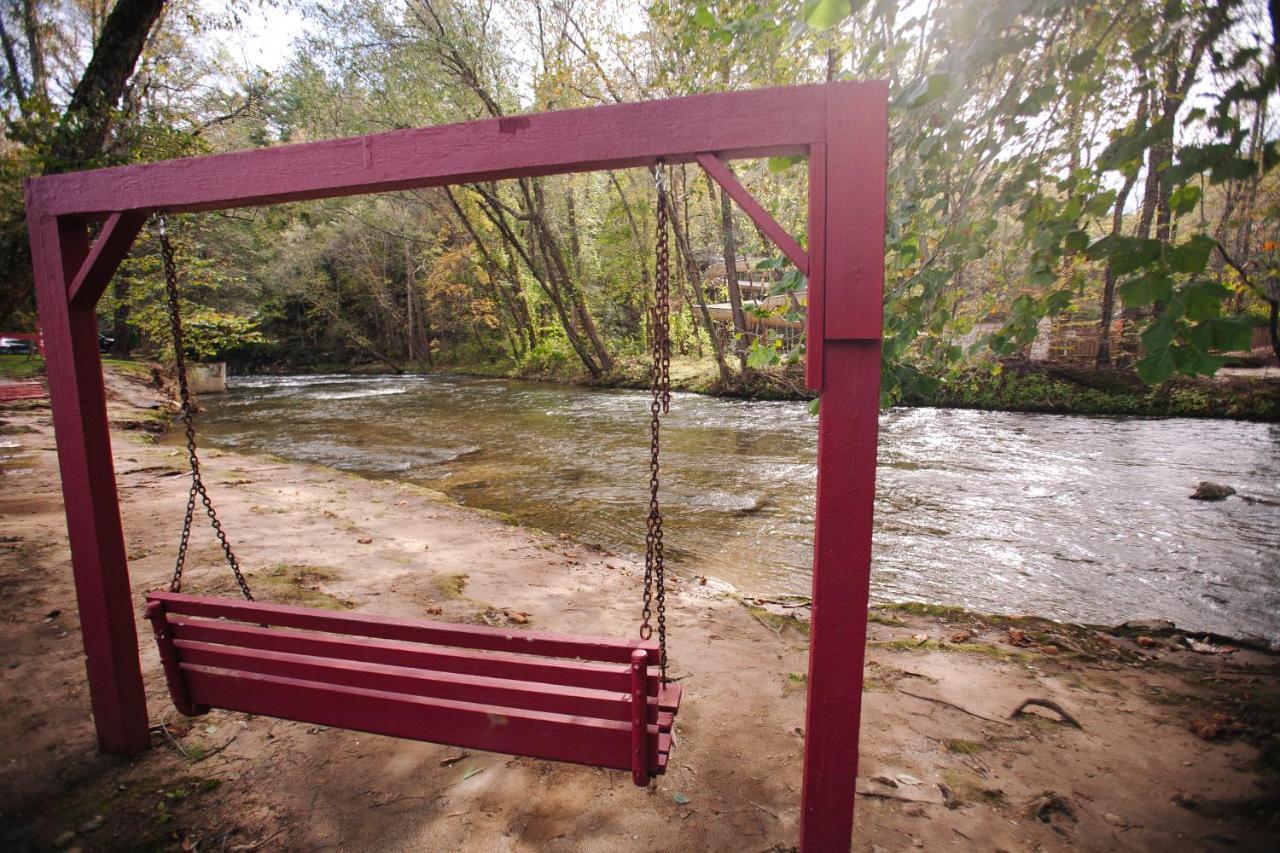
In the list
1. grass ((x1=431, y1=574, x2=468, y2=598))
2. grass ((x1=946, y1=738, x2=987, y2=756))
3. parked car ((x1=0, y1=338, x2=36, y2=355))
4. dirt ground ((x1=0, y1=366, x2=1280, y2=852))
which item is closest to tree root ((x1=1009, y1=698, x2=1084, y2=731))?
dirt ground ((x1=0, y1=366, x2=1280, y2=852))

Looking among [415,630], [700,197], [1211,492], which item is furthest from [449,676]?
[700,197]

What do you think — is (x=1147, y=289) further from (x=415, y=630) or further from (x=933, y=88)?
(x=415, y=630)

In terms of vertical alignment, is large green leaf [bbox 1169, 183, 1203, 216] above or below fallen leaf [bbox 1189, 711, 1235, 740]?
above

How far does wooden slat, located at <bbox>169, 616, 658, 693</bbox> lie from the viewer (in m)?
2.29

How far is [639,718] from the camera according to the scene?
2.17m

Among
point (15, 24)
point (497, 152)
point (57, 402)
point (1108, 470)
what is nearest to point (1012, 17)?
point (497, 152)

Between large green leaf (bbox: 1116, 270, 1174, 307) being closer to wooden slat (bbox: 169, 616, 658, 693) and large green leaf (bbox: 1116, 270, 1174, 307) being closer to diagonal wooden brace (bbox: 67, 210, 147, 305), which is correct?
wooden slat (bbox: 169, 616, 658, 693)

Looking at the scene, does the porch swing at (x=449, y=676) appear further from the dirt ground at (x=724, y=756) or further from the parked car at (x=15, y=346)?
the parked car at (x=15, y=346)

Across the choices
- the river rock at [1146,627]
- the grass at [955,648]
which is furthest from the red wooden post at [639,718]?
the river rock at [1146,627]

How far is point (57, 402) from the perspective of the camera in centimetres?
275

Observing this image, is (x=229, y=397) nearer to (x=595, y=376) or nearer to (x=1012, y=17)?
(x=595, y=376)

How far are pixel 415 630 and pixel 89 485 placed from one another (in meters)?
1.64

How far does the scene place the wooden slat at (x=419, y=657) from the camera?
2287 mm

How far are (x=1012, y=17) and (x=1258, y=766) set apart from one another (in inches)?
137
